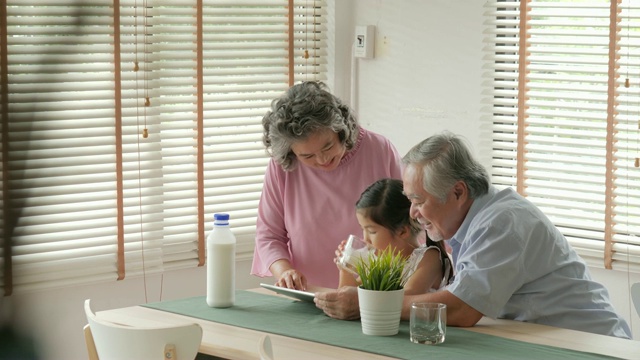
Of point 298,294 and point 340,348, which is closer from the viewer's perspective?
point 340,348

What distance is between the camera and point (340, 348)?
70.3 inches

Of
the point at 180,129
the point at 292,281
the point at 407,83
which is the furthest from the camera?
the point at 407,83

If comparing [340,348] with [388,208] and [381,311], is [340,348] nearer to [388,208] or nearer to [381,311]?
[381,311]

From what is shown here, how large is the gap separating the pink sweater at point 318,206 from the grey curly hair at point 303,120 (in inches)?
2.3

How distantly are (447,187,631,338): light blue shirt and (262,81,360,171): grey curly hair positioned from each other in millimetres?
665

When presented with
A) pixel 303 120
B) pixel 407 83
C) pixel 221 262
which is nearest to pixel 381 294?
pixel 221 262

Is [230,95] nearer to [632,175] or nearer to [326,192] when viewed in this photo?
[326,192]

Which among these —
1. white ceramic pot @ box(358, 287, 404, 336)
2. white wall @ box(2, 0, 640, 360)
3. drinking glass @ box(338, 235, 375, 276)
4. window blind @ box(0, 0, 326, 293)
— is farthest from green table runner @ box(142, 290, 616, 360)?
white wall @ box(2, 0, 640, 360)

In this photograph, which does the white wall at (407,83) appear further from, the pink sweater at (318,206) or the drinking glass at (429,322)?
the drinking glass at (429,322)

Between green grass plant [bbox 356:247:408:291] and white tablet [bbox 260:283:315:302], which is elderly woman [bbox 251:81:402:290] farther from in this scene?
green grass plant [bbox 356:247:408:291]

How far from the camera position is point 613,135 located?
313 cm

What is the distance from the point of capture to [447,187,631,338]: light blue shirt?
78.4 inches

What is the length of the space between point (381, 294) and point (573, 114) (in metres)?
1.67

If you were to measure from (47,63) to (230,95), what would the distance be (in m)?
3.57
